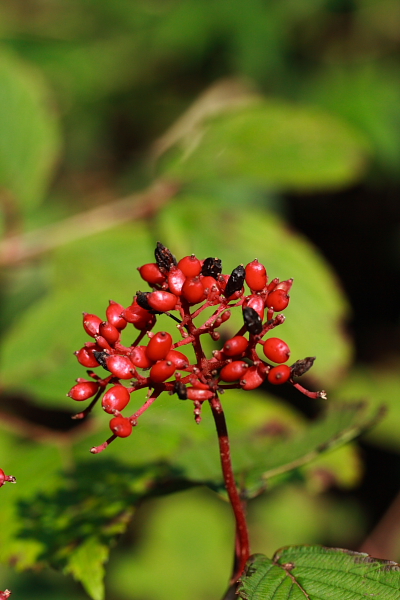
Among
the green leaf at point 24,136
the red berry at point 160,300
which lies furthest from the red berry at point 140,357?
the green leaf at point 24,136

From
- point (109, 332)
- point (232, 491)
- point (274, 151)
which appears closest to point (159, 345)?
point (109, 332)

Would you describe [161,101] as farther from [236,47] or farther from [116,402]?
[116,402]

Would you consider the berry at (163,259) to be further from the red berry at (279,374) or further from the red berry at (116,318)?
the red berry at (279,374)

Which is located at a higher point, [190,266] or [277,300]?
[190,266]

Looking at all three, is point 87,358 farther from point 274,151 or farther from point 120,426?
point 274,151

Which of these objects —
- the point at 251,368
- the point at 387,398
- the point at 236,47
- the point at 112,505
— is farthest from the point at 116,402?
the point at 236,47

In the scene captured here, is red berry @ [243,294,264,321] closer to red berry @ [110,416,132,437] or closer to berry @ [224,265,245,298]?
berry @ [224,265,245,298]
